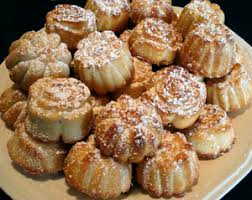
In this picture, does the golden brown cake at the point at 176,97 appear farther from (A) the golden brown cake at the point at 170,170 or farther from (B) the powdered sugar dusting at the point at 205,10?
(B) the powdered sugar dusting at the point at 205,10

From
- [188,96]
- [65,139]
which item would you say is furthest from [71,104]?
[188,96]

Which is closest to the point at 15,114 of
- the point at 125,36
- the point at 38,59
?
the point at 38,59

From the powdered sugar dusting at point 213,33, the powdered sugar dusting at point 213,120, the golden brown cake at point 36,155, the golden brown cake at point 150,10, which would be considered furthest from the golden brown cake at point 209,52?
the golden brown cake at point 36,155

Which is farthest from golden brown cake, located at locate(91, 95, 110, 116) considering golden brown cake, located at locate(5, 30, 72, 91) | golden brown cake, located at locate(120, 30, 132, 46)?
golden brown cake, located at locate(120, 30, 132, 46)

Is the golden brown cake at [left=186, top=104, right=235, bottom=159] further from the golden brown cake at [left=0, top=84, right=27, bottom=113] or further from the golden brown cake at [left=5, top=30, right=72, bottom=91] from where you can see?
the golden brown cake at [left=0, top=84, right=27, bottom=113]

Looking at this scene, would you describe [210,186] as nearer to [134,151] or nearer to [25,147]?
[134,151]

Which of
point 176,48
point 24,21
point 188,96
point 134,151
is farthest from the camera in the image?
point 24,21
